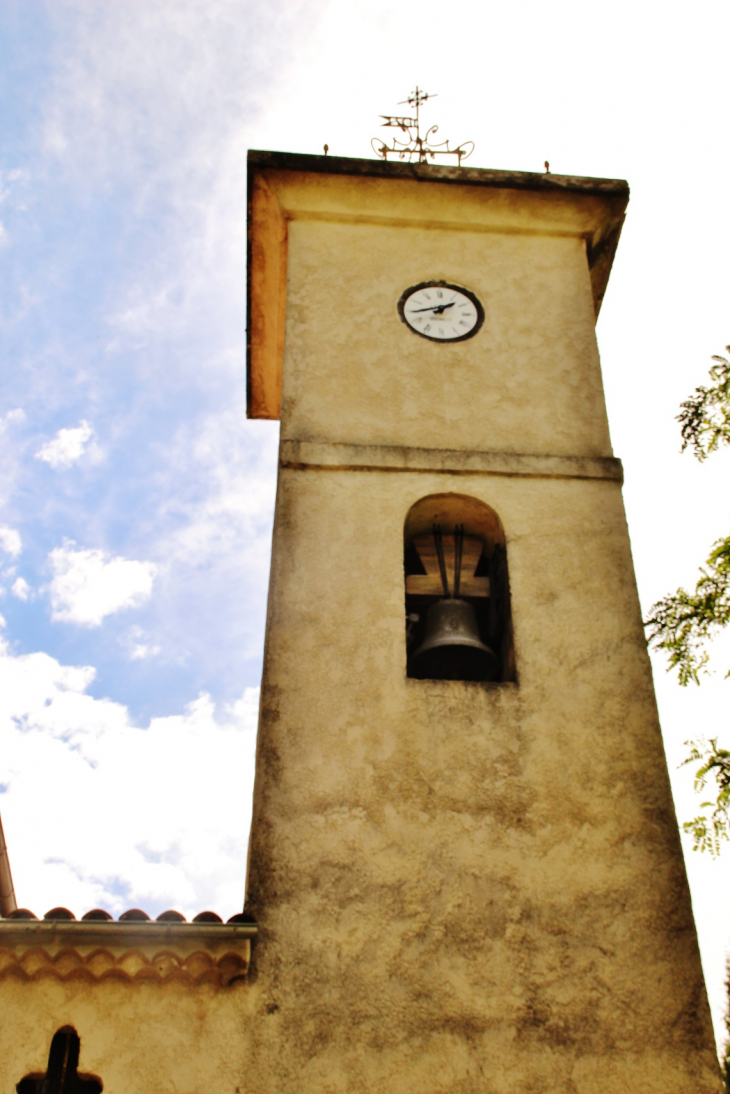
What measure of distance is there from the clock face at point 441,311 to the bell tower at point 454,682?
2 centimetres

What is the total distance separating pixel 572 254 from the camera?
7.83 metres

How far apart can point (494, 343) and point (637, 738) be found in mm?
3114

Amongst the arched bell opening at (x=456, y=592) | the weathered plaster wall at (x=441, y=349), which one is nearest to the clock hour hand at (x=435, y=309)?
the weathered plaster wall at (x=441, y=349)

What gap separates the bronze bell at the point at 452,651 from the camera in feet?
18.8

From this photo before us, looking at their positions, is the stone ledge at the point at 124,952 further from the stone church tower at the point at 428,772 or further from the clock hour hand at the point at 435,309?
the clock hour hand at the point at 435,309

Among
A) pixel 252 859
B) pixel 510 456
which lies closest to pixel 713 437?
pixel 510 456

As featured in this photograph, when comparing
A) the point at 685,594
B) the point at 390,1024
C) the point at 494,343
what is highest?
the point at 494,343

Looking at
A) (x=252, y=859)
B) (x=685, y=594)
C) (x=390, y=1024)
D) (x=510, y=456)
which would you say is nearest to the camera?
(x=390, y=1024)

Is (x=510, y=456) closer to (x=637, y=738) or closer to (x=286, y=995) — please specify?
(x=637, y=738)

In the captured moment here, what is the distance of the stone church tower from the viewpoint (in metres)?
4.31

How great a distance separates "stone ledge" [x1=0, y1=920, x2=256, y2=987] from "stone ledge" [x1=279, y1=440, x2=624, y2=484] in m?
2.90

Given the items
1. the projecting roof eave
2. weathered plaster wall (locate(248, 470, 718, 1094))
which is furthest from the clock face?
weathered plaster wall (locate(248, 470, 718, 1094))

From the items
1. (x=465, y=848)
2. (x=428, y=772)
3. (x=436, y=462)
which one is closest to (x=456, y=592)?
(x=436, y=462)

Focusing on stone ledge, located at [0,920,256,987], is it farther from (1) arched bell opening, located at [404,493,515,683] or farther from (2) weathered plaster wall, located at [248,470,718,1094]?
(1) arched bell opening, located at [404,493,515,683]
